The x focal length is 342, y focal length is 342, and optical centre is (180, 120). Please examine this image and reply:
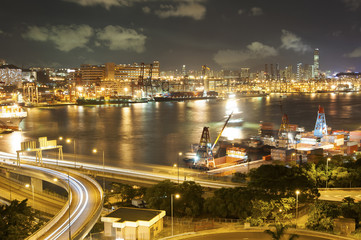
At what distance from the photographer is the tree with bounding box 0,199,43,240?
3.01 meters

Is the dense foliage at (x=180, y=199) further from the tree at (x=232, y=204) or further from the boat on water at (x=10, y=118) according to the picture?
the boat on water at (x=10, y=118)

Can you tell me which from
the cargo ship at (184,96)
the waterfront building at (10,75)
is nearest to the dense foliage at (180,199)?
the cargo ship at (184,96)

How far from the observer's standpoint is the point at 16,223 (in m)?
3.18

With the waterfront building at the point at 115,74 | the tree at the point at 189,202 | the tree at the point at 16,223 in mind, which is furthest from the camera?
the waterfront building at the point at 115,74

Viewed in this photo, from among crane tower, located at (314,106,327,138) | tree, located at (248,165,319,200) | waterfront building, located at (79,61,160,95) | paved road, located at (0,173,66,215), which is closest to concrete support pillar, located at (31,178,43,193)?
paved road, located at (0,173,66,215)

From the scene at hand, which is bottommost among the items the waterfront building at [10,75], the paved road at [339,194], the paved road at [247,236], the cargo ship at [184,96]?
the paved road at [247,236]

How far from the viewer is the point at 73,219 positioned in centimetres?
302

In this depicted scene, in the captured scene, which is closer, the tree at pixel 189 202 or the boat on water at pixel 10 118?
the tree at pixel 189 202

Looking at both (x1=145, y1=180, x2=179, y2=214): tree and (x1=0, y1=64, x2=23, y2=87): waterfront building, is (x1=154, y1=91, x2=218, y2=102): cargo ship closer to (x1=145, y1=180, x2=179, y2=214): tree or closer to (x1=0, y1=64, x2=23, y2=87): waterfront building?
(x1=0, y1=64, x2=23, y2=87): waterfront building

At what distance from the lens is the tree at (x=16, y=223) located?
9.89 feet

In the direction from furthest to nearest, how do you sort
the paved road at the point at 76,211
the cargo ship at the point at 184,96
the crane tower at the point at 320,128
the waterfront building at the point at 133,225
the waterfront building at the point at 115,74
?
the waterfront building at the point at 115,74 < the cargo ship at the point at 184,96 < the crane tower at the point at 320,128 < the waterfront building at the point at 133,225 < the paved road at the point at 76,211

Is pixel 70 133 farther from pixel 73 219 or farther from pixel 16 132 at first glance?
pixel 73 219

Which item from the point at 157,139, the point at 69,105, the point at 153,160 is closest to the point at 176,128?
the point at 157,139

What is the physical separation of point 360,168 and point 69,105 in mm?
24733
